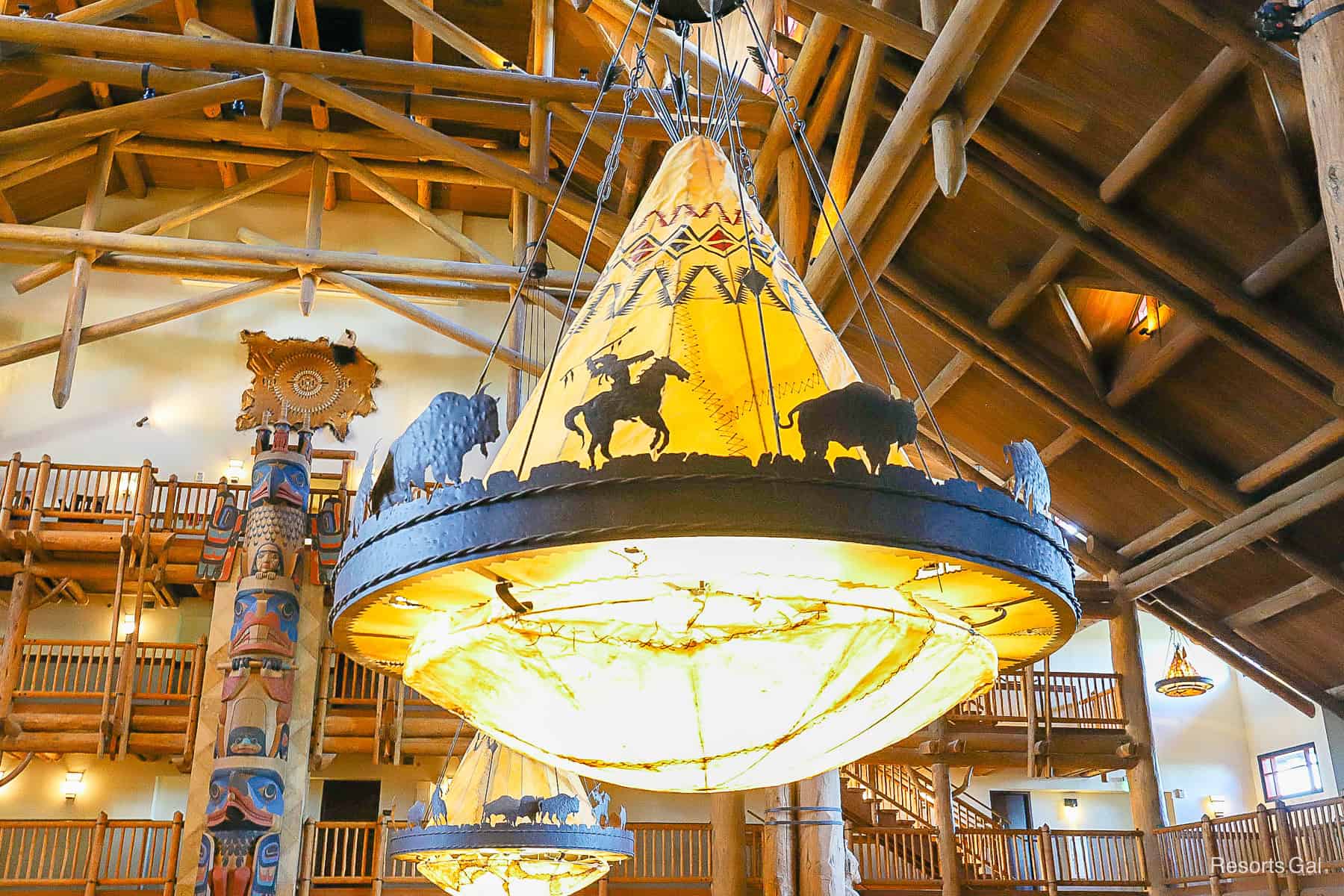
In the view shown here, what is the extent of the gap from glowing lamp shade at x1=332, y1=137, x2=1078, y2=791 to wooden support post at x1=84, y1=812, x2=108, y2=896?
11.5 m

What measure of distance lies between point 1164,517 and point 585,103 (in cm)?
750

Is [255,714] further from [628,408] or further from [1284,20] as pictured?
[628,408]

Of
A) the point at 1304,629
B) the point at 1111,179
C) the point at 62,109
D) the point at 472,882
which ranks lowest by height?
the point at 472,882

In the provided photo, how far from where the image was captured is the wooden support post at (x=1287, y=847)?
1120 centimetres

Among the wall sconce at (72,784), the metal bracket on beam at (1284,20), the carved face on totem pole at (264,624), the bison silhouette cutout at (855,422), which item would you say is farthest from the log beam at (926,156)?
the wall sconce at (72,784)

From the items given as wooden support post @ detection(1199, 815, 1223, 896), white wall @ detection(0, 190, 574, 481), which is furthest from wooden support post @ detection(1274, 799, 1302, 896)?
white wall @ detection(0, 190, 574, 481)

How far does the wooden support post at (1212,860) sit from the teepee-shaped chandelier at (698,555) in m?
11.8

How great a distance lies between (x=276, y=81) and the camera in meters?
9.81

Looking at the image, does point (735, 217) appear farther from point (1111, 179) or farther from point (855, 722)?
point (1111, 179)

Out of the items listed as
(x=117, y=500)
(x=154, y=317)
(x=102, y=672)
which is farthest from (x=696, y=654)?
(x=102, y=672)

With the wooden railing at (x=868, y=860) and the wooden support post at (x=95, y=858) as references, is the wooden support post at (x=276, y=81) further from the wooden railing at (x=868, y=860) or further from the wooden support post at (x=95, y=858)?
the wooden support post at (x=95, y=858)

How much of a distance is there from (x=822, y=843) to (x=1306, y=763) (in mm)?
14554

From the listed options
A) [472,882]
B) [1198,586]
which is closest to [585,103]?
[472,882]

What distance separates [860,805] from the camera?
48.5ft
